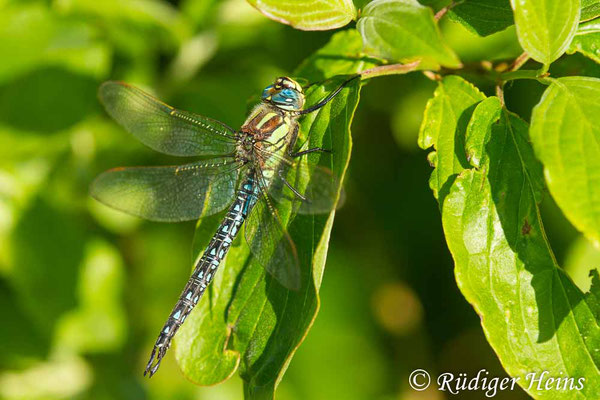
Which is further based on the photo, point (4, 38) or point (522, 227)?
point (4, 38)

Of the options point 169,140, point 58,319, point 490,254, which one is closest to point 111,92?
point 169,140

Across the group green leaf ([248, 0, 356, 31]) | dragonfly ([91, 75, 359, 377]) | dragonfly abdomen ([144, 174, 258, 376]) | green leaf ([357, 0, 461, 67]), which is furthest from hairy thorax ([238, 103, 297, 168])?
green leaf ([357, 0, 461, 67])

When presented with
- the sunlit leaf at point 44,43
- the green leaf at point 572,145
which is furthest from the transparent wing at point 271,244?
the sunlit leaf at point 44,43

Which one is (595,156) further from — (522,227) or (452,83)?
(452,83)

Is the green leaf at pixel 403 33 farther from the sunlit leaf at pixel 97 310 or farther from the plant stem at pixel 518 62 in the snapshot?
the sunlit leaf at pixel 97 310

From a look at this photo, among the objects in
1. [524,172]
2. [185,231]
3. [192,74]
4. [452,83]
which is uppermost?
[192,74]

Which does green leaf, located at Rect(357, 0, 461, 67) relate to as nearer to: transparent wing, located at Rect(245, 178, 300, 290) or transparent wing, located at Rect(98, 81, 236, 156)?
transparent wing, located at Rect(245, 178, 300, 290)

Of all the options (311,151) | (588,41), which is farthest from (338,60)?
(588,41)
